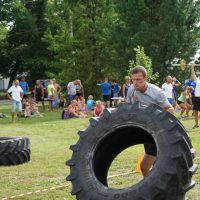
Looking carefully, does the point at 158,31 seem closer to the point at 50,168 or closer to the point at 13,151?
the point at 13,151

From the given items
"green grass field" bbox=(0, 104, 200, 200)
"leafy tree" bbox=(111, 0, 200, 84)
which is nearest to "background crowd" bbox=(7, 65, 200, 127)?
"green grass field" bbox=(0, 104, 200, 200)

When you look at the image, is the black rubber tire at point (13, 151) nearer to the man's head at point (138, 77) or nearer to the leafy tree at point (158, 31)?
the man's head at point (138, 77)

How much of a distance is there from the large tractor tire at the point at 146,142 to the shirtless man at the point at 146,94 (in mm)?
279

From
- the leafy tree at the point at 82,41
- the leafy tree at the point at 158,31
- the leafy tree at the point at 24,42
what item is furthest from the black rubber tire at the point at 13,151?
the leafy tree at the point at 24,42

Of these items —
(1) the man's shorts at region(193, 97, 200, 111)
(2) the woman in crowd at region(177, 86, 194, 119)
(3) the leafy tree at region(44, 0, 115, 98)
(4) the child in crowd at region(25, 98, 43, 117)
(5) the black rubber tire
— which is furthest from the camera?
(3) the leafy tree at region(44, 0, 115, 98)

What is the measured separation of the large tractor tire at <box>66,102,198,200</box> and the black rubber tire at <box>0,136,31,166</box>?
3.41 meters

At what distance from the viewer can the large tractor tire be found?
4.04 meters

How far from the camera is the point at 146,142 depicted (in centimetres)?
526

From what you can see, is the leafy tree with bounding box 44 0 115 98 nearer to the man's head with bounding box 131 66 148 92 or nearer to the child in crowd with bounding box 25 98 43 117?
the child in crowd with bounding box 25 98 43 117

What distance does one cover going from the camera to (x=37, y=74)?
144ft

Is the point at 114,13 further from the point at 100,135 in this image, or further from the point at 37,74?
the point at 100,135

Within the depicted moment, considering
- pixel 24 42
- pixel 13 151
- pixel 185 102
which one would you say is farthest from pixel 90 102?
pixel 24 42

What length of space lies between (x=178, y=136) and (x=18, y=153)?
189 inches

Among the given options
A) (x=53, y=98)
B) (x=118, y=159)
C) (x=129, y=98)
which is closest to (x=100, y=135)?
(x=129, y=98)
